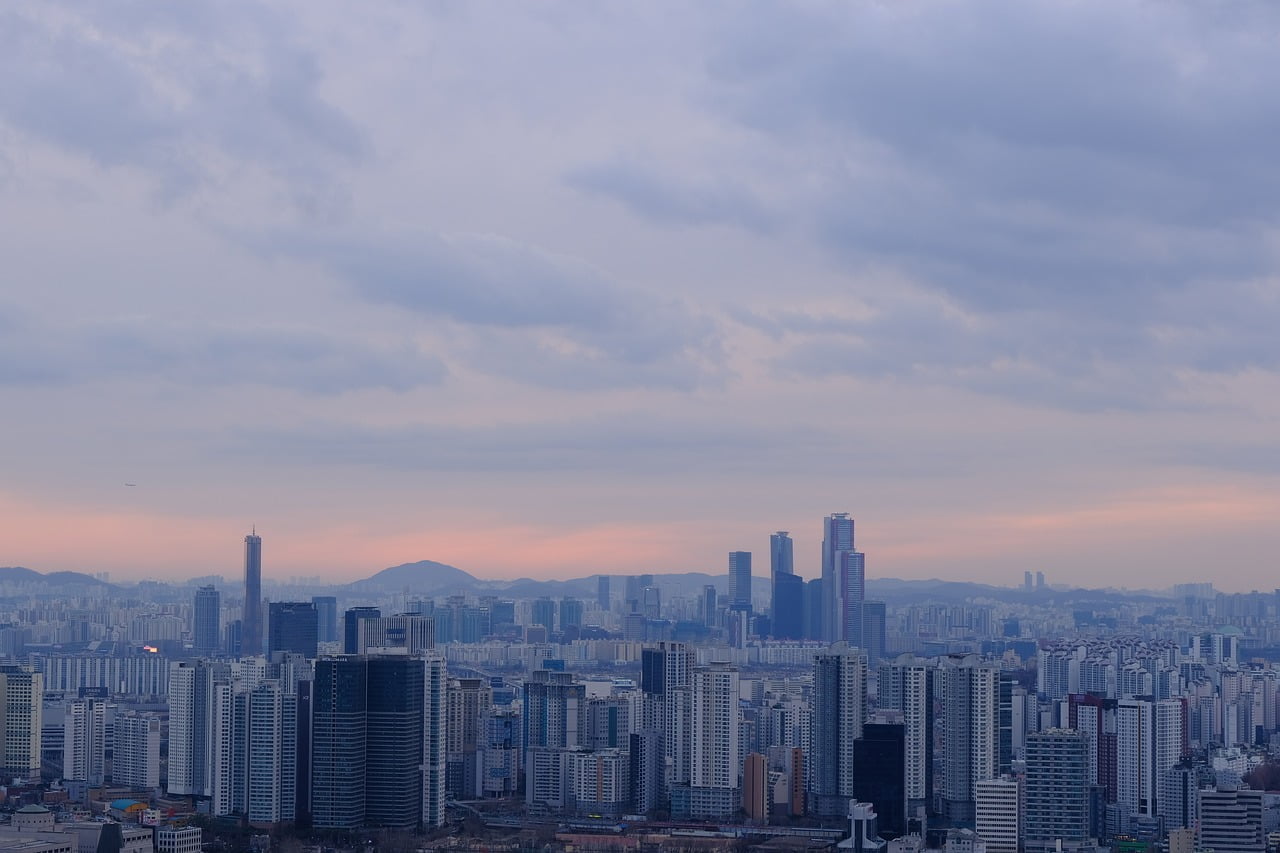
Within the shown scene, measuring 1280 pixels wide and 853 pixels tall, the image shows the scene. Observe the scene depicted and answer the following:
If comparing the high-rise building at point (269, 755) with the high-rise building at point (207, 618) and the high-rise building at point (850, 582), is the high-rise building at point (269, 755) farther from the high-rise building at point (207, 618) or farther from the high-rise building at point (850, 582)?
the high-rise building at point (850, 582)

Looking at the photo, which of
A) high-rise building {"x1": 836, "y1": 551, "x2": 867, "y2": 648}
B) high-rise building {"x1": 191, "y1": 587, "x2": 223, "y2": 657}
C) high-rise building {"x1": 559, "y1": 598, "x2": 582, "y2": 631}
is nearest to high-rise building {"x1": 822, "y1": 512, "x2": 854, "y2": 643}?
high-rise building {"x1": 836, "y1": 551, "x2": 867, "y2": 648}

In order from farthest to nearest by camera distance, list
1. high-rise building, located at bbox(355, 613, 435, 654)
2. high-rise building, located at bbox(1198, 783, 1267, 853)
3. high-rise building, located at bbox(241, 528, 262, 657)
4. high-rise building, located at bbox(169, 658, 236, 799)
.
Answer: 1. high-rise building, located at bbox(241, 528, 262, 657)
2. high-rise building, located at bbox(355, 613, 435, 654)
3. high-rise building, located at bbox(169, 658, 236, 799)
4. high-rise building, located at bbox(1198, 783, 1267, 853)

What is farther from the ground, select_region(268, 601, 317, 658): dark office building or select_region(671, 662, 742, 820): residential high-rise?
select_region(268, 601, 317, 658): dark office building

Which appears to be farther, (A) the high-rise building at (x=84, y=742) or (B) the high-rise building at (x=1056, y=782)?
(A) the high-rise building at (x=84, y=742)

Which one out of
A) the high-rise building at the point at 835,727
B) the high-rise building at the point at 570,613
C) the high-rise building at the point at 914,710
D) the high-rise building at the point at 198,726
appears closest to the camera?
the high-rise building at the point at 914,710

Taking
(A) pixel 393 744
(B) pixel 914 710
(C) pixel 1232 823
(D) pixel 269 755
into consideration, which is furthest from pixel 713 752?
(C) pixel 1232 823

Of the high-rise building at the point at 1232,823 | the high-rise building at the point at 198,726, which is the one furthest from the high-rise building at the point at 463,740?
the high-rise building at the point at 1232,823

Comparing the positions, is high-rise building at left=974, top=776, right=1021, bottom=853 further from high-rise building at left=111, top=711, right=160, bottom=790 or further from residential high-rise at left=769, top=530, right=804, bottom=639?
residential high-rise at left=769, top=530, right=804, bottom=639

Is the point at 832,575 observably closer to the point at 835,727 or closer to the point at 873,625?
the point at 873,625
